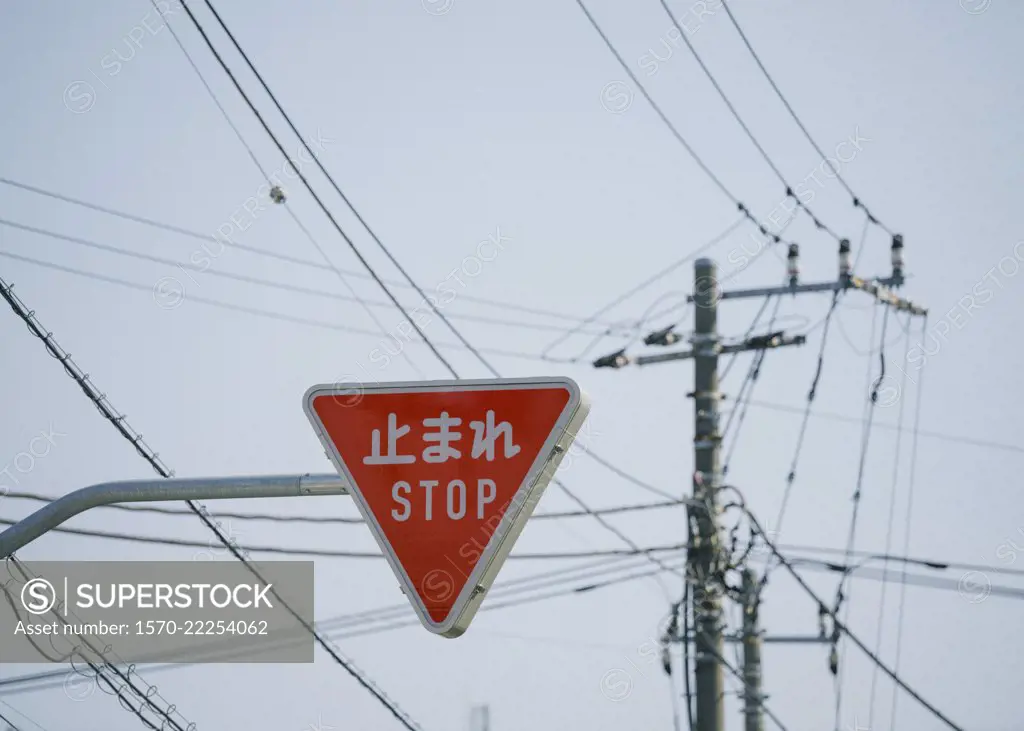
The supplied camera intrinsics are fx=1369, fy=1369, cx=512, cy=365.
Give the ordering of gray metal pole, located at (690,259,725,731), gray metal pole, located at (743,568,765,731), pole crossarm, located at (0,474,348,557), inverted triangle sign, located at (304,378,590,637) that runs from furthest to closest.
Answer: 1. gray metal pole, located at (743,568,765,731)
2. gray metal pole, located at (690,259,725,731)
3. pole crossarm, located at (0,474,348,557)
4. inverted triangle sign, located at (304,378,590,637)

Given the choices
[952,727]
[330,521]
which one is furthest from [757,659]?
[330,521]

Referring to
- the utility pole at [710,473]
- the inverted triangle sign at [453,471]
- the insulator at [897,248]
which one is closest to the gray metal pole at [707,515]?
the utility pole at [710,473]

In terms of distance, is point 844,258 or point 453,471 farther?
point 844,258

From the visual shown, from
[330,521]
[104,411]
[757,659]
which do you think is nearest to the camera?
[104,411]

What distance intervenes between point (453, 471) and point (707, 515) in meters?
11.1

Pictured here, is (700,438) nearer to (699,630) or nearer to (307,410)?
(699,630)

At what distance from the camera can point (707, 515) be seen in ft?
52.5

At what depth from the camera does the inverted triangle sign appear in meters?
5.17

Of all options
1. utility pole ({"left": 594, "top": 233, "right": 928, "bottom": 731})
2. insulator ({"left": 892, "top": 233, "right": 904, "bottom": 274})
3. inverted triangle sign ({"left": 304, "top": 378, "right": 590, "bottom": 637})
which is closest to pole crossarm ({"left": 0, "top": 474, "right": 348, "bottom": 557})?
inverted triangle sign ({"left": 304, "top": 378, "right": 590, "bottom": 637})

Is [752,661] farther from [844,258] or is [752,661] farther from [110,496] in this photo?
[110,496]

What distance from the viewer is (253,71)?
11531 millimetres

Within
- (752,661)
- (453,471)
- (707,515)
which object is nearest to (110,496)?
(453,471)

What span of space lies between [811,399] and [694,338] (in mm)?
2639

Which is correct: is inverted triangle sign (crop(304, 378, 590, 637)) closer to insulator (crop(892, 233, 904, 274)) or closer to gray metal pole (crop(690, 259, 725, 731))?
gray metal pole (crop(690, 259, 725, 731))
